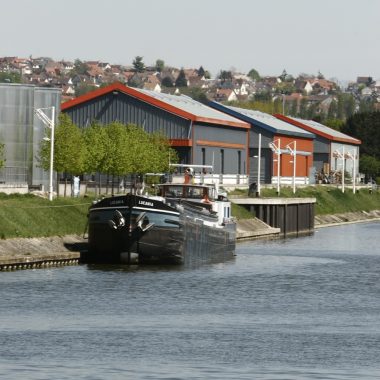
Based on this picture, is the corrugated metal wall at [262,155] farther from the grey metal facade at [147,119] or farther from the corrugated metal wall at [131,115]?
the corrugated metal wall at [131,115]

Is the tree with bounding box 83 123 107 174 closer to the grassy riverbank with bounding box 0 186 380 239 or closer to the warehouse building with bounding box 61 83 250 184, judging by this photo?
the grassy riverbank with bounding box 0 186 380 239

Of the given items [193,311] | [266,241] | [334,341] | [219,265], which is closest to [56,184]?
[266,241]

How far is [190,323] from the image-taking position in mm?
49594

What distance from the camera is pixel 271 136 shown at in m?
156

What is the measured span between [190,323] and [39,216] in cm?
2592

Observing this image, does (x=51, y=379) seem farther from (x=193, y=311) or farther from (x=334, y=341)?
(x=193, y=311)

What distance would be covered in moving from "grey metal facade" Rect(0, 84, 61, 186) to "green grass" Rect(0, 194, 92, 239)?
40.4ft

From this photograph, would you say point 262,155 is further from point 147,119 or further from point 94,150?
point 94,150

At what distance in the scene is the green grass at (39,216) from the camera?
7038cm

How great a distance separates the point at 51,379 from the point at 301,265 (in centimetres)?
4226

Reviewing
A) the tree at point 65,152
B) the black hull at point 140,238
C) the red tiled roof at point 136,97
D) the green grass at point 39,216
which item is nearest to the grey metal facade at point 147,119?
the red tiled roof at point 136,97

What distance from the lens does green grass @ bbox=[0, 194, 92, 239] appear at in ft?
231

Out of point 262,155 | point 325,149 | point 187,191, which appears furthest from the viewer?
point 325,149

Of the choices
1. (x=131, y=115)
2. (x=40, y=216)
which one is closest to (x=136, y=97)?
(x=131, y=115)
